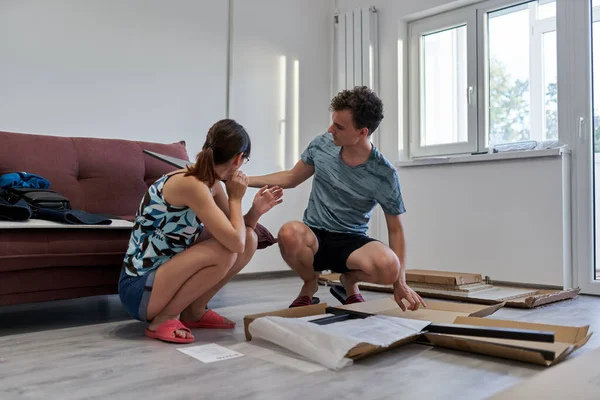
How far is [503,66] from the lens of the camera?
351 centimetres

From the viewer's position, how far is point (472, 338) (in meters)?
1.58

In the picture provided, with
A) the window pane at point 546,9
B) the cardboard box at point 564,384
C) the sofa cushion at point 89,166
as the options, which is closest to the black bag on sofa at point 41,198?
the sofa cushion at point 89,166

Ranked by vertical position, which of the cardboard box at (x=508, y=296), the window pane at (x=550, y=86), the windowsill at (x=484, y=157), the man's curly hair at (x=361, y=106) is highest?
the window pane at (x=550, y=86)

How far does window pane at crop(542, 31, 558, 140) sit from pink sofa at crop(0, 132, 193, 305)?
7.39ft

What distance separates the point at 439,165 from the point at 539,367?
229 cm

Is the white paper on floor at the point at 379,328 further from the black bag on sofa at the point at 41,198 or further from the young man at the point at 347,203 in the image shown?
the black bag on sofa at the point at 41,198

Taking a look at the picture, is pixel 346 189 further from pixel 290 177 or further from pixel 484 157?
pixel 484 157

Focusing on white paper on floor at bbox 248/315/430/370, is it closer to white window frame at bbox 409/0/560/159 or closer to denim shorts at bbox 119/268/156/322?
denim shorts at bbox 119/268/156/322

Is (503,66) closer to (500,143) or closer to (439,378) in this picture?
(500,143)

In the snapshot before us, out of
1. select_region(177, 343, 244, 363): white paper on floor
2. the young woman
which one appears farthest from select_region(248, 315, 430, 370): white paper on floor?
the young woman

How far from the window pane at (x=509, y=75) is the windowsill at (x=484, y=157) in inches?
10.1

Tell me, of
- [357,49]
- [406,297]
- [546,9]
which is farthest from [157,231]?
[546,9]

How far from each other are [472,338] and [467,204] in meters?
1.98

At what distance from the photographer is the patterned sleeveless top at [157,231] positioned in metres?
1.70
